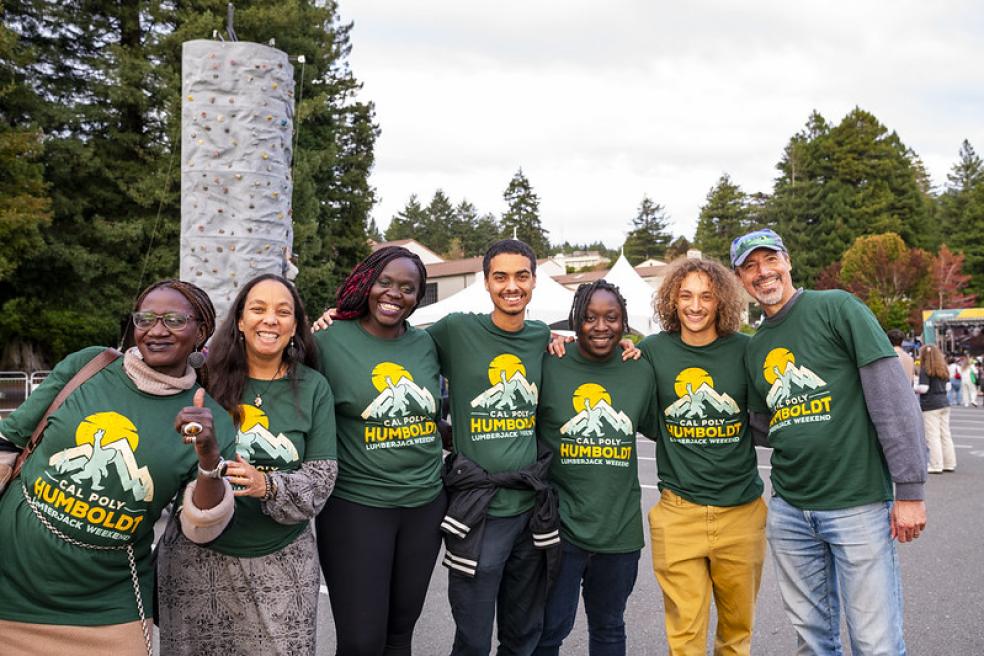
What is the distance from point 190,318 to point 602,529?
6.37 feet

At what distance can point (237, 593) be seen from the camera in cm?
270

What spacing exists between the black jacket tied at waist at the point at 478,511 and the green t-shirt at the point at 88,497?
1116 mm

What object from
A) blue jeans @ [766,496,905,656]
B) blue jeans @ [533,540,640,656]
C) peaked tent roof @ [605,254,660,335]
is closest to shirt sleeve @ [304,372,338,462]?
blue jeans @ [533,540,640,656]

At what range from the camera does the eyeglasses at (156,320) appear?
8.30 ft

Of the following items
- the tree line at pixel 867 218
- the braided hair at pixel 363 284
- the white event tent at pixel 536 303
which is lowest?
the braided hair at pixel 363 284

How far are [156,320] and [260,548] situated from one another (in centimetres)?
89

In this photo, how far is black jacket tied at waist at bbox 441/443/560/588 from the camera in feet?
10.5

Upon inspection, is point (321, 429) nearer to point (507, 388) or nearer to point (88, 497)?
point (88, 497)

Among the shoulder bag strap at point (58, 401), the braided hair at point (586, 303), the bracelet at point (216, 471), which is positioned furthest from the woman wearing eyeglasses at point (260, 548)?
the braided hair at point (586, 303)

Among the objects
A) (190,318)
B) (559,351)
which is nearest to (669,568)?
(559,351)

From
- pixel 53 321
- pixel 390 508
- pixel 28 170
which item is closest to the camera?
pixel 390 508

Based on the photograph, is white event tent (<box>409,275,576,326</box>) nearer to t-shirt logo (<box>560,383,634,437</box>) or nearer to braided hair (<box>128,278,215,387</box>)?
t-shirt logo (<box>560,383,634,437</box>)

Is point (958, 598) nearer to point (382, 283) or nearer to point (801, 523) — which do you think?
point (801, 523)

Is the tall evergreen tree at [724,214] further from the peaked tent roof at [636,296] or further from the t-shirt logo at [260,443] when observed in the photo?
the t-shirt logo at [260,443]
